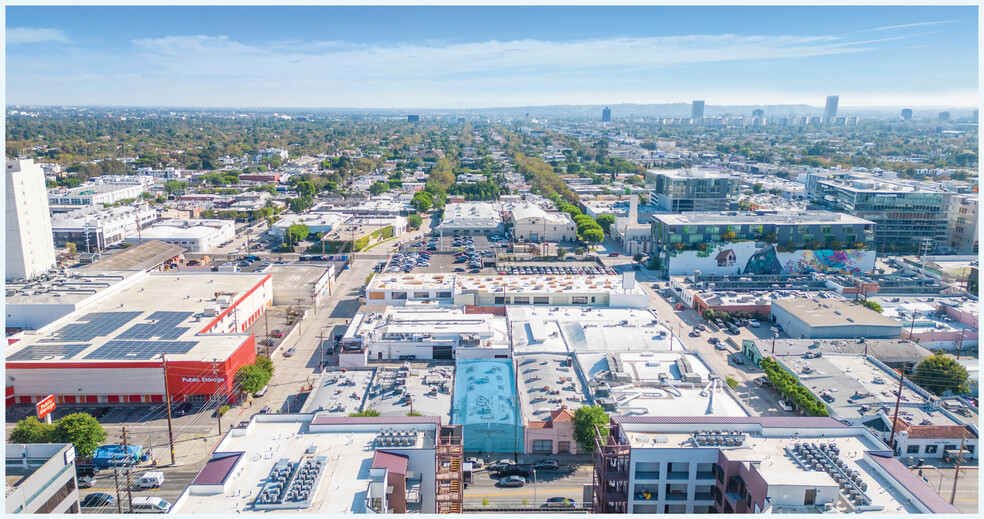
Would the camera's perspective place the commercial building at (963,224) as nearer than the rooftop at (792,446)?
No

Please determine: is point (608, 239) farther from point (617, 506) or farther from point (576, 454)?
point (617, 506)

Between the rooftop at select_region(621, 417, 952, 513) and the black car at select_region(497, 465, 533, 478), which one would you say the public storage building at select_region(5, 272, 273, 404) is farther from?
the rooftop at select_region(621, 417, 952, 513)

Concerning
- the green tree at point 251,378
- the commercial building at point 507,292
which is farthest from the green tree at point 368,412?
the commercial building at point 507,292

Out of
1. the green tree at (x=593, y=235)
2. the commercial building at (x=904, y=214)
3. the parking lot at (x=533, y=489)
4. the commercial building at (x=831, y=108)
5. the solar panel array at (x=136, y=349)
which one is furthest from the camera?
the commercial building at (x=831, y=108)

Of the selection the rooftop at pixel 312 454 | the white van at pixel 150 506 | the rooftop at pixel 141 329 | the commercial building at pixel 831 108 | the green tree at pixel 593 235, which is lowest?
the white van at pixel 150 506

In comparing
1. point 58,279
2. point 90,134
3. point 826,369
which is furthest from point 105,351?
point 90,134

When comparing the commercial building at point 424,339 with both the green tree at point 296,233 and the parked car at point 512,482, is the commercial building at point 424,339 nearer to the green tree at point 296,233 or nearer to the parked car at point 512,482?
the parked car at point 512,482

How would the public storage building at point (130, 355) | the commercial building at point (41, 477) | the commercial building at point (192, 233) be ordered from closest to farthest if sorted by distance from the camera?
the commercial building at point (41, 477), the public storage building at point (130, 355), the commercial building at point (192, 233)
